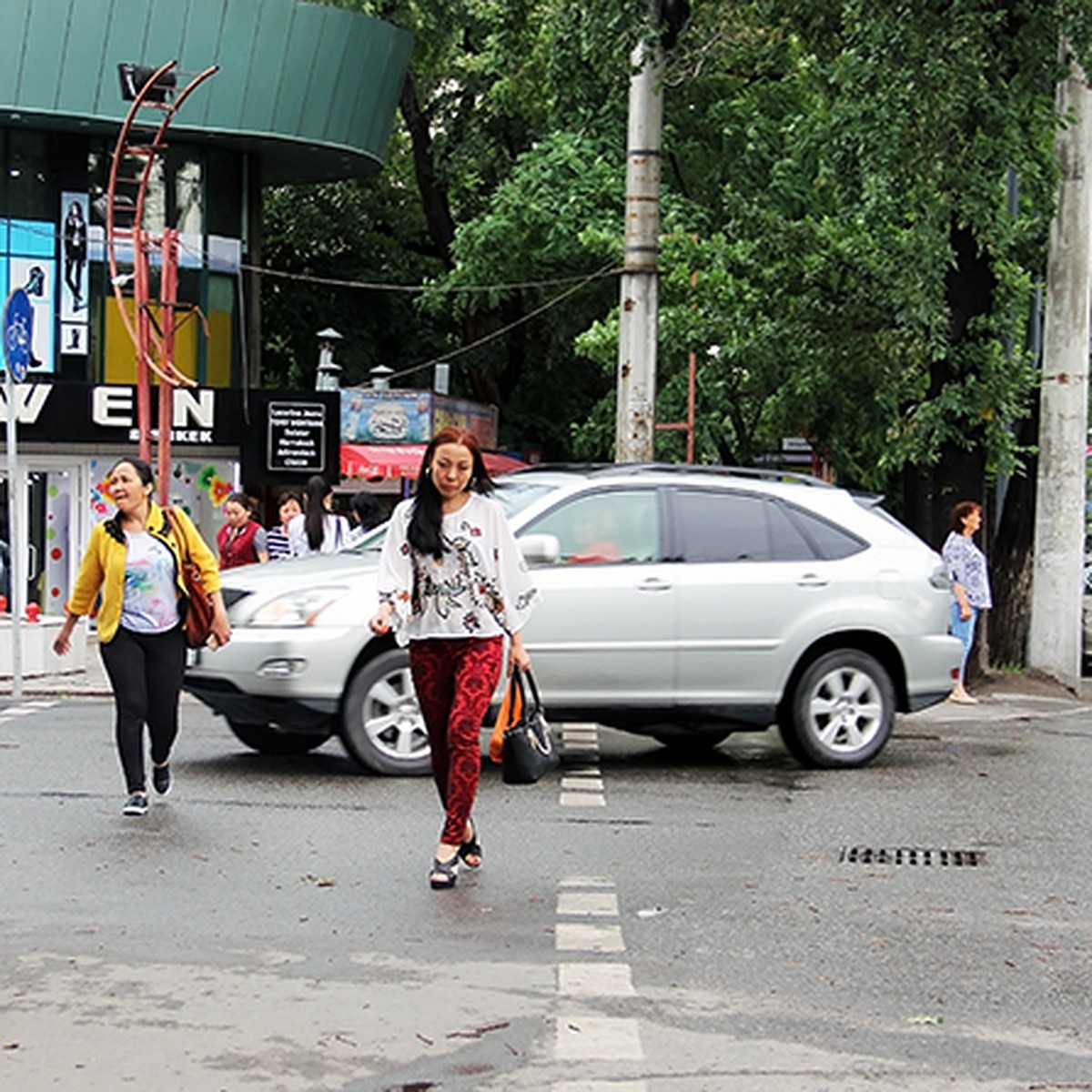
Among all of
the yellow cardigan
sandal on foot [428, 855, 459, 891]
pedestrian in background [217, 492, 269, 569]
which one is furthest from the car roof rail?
pedestrian in background [217, 492, 269, 569]

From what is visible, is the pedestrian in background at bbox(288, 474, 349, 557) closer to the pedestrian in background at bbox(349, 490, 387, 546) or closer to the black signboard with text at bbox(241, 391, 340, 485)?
the pedestrian in background at bbox(349, 490, 387, 546)

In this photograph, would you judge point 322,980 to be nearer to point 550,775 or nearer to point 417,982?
point 417,982

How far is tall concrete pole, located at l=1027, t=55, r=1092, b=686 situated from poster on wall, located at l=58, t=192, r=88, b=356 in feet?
46.5

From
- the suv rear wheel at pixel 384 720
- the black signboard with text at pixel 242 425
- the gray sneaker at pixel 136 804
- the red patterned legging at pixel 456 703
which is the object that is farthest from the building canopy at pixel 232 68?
the red patterned legging at pixel 456 703

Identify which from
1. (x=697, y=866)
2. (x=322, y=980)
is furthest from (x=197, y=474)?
(x=322, y=980)

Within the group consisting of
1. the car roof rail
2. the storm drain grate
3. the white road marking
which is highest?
the car roof rail

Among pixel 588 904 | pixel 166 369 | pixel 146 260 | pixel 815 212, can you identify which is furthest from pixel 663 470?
pixel 146 260

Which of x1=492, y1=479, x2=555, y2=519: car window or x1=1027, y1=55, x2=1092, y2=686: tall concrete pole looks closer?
x1=492, y1=479, x2=555, y2=519: car window

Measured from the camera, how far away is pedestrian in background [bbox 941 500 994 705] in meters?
18.2

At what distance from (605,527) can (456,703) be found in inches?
160

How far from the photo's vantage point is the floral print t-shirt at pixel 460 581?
27.5ft

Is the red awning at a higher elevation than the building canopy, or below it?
below

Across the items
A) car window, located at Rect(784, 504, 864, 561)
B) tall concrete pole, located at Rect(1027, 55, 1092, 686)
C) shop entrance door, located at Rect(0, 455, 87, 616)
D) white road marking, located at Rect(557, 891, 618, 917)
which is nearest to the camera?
white road marking, located at Rect(557, 891, 618, 917)

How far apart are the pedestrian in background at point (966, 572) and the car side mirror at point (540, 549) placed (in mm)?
7174
